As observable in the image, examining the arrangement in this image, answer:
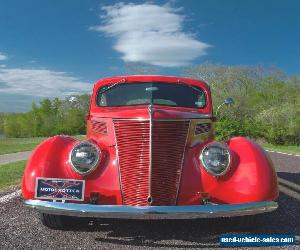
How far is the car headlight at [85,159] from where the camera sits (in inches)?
197

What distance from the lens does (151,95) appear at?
6.62m

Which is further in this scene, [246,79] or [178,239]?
[246,79]

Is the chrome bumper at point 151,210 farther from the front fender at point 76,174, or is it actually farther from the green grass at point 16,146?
the green grass at point 16,146

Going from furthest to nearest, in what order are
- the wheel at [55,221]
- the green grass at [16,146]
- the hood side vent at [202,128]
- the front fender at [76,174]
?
the green grass at [16,146] → the hood side vent at [202,128] → the wheel at [55,221] → the front fender at [76,174]

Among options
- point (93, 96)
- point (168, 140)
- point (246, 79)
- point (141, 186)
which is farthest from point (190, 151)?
point (246, 79)

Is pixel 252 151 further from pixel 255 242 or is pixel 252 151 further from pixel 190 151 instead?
pixel 255 242

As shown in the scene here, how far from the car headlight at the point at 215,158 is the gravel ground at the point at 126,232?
2.35 feet

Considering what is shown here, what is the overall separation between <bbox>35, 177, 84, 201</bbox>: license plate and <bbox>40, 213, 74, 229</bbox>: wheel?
371 mm

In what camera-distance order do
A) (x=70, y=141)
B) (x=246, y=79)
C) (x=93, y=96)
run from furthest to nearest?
(x=246, y=79), (x=93, y=96), (x=70, y=141)

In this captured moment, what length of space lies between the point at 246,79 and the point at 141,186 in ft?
185

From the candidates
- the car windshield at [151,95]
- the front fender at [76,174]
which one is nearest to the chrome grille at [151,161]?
the front fender at [76,174]

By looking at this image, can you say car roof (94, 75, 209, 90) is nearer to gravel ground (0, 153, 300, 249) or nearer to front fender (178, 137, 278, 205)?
front fender (178, 137, 278, 205)

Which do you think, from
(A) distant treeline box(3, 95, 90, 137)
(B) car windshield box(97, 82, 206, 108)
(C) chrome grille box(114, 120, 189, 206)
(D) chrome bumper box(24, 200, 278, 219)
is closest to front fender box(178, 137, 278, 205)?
(C) chrome grille box(114, 120, 189, 206)

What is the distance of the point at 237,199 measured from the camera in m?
4.86
